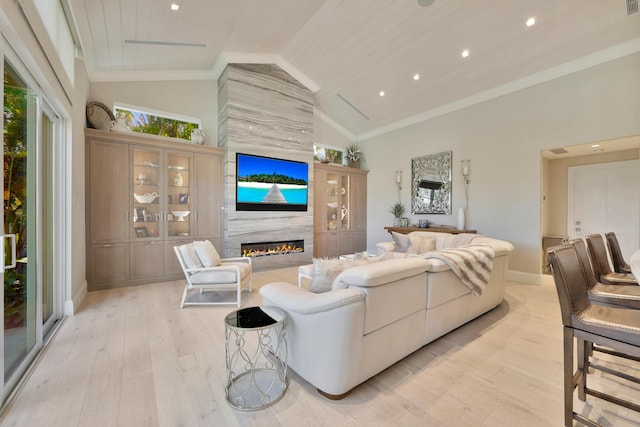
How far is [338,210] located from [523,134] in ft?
13.0

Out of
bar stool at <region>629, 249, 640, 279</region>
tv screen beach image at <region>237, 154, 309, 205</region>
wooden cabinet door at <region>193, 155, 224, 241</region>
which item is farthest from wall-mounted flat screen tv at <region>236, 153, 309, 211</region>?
bar stool at <region>629, 249, 640, 279</region>

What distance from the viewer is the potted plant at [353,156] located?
7.39m

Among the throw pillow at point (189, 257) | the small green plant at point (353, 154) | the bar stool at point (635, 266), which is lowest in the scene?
the throw pillow at point (189, 257)

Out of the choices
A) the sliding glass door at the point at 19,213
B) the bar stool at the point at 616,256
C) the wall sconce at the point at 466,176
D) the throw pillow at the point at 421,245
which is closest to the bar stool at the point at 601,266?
the bar stool at the point at 616,256

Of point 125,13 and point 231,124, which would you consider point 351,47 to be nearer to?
point 231,124

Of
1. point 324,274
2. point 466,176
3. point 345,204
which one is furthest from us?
point 345,204

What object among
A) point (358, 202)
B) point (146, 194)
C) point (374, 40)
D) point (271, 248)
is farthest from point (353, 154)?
point (146, 194)

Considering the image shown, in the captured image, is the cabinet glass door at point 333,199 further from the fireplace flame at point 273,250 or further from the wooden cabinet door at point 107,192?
the wooden cabinet door at point 107,192

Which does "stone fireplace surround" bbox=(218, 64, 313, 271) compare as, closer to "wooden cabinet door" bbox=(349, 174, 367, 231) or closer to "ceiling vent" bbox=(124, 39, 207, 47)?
"ceiling vent" bbox=(124, 39, 207, 47)

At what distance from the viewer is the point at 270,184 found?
545 cm

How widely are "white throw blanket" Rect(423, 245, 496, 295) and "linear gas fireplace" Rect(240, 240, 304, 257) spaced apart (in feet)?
11.8

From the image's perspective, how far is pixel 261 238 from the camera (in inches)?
211

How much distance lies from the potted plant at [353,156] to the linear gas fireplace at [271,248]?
2752 mm

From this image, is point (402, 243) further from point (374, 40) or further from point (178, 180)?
point (178, 180)
